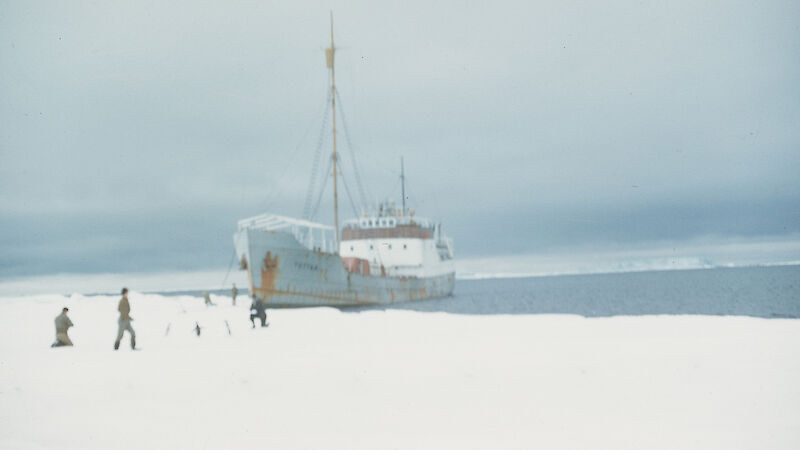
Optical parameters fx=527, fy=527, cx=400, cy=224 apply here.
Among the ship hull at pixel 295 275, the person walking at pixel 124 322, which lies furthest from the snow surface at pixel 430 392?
the ship hull at pixel 295 275

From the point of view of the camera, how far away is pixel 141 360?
33.4 ft

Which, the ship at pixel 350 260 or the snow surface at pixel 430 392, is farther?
the ship at pixel 350 260

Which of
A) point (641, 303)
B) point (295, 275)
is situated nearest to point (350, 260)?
point (295, 275)

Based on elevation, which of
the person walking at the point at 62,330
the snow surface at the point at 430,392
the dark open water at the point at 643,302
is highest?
the person walking at the point at 62,330

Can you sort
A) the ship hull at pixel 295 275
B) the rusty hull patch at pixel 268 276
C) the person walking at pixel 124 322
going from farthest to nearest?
the rusty hull patch at pixel 268 276, the ship hull at pixel 295 275, the person walking at pixel 124 322

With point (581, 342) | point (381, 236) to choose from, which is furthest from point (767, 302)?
point (581, 342)

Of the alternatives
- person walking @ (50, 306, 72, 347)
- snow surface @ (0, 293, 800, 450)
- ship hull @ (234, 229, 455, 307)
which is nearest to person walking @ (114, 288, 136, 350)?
snow surface @ (0, 293, 800, 450)

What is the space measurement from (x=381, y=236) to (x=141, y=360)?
3932cm

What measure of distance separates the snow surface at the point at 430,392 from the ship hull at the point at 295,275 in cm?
1928

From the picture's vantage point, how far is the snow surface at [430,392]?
567cm

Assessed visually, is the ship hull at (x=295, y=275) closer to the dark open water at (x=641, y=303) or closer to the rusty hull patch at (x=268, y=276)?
the rusty hull patch at (x=268, y=276)

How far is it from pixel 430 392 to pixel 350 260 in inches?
1493

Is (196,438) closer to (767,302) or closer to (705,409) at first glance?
(705,409)

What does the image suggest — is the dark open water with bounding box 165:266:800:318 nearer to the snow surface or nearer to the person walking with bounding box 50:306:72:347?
the person walking with bounding box 50:306:72:347
